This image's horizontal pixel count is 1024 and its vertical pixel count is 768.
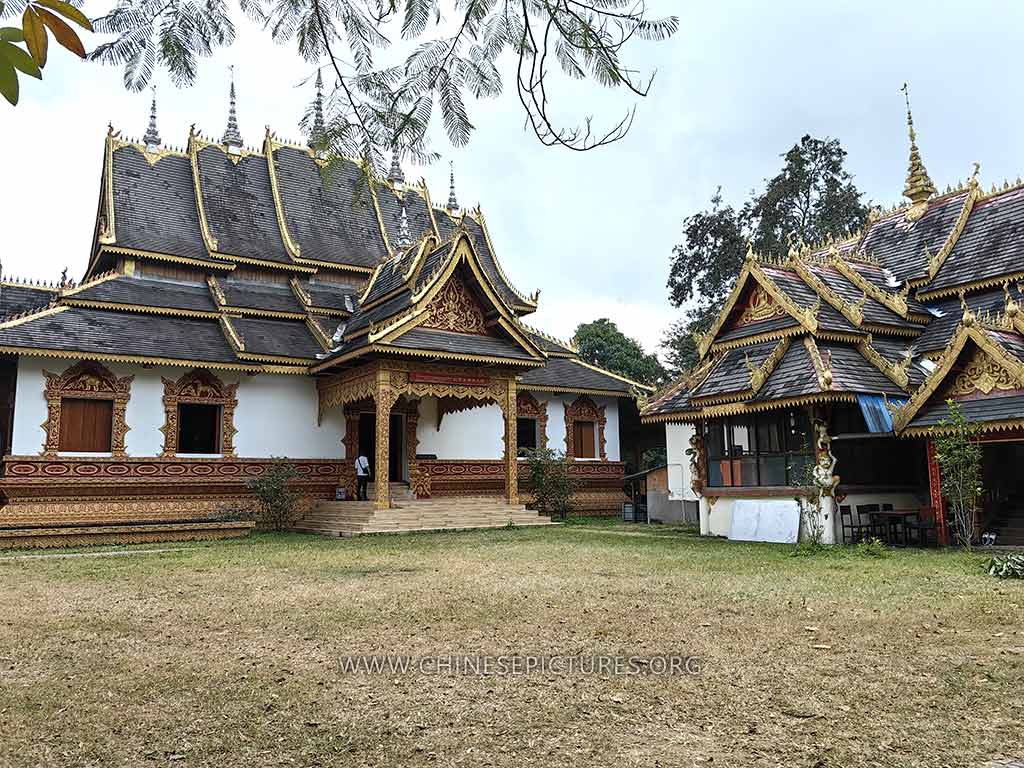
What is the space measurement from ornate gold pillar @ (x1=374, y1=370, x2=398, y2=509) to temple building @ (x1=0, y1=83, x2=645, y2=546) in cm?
3

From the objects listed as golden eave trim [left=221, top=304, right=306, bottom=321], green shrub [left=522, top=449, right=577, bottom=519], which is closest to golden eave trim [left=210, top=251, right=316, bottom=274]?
golden eave trim [left=221, top=304, right=306, bottom=321]

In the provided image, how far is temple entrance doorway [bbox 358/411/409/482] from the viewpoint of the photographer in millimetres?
17781

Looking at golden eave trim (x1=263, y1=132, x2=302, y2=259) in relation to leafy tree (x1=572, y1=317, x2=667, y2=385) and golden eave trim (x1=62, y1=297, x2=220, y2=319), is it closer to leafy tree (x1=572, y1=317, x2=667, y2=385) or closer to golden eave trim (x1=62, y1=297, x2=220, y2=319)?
golden eave trim (x1=62, y1=297, x2=220, y2=319)

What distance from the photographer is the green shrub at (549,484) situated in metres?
18.3

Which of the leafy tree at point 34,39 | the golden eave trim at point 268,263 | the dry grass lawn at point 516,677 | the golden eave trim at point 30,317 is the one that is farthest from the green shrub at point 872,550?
the golden eave trim at point 30,317

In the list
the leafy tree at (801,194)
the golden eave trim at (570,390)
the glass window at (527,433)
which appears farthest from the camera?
the leafy tree at (801,194)

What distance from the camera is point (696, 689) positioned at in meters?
3.83

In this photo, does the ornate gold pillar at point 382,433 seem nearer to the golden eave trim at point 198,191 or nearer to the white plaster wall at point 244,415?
the white plaster wall at point 244,415

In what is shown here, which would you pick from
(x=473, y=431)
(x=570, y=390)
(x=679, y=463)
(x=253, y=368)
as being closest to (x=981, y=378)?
(x=679, y=463)

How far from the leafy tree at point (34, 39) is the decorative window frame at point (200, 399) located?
14.9 m

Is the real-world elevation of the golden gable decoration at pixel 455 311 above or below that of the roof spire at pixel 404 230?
below

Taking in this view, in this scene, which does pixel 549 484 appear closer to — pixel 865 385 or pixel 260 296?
pixel 260 296

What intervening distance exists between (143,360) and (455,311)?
5.81 meters

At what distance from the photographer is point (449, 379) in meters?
15.4
